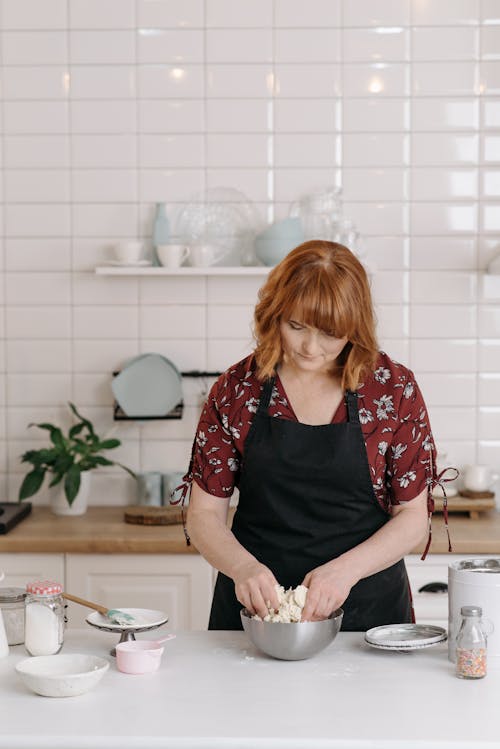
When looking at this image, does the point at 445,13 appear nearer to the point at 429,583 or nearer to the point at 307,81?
the point at 307,81

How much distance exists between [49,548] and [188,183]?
1343 millimetres

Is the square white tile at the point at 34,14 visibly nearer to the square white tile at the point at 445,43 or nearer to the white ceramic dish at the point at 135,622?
the square white tile at the point at 445,43

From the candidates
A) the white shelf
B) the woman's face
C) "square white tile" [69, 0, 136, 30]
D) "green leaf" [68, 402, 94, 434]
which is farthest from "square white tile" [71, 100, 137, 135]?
the woman's face

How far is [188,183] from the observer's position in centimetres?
371

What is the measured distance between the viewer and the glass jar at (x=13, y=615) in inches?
83.0

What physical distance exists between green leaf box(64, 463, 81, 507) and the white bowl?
1.52m

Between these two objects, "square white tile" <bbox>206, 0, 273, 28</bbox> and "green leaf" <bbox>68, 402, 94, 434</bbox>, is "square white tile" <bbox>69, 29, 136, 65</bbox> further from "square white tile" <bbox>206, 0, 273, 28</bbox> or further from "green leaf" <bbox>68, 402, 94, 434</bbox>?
"green leaf" <bbox>68, 402, 94, 434</bbox>

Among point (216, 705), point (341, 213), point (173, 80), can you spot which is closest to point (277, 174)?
point (341, 213)

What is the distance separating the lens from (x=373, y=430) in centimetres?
230

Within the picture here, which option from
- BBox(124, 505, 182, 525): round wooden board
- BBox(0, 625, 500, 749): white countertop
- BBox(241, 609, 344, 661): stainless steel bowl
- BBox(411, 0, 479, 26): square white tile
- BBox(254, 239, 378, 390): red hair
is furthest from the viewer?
BBox(411, 0, 479, 26): square white tile

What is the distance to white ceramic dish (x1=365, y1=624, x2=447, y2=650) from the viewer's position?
200 centimetres

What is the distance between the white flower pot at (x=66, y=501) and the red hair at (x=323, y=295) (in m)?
1.50

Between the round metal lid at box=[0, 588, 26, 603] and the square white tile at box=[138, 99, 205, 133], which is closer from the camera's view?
the round metal lid at box=[0, 588, 26, 603]

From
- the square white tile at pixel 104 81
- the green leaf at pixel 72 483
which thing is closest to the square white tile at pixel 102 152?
the square white tile at pixel 104 81
